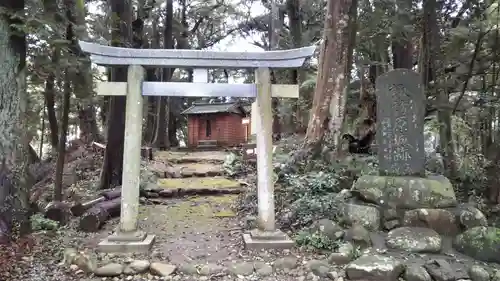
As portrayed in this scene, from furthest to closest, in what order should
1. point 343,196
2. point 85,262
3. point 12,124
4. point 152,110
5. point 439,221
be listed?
point 152,110 → point 343,196 → point 439,221 → point 12,124 → point 85,262

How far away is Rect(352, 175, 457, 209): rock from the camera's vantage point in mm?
5809

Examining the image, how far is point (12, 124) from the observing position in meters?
5.38

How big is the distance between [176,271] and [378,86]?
438 cm

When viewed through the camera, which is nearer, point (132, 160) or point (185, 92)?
point (132, 160)

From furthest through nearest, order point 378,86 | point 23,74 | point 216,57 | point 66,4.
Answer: point 66,4 → point 378,86 → point 216,57 → point 23,74

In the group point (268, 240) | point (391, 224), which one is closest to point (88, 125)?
point (268, 240)

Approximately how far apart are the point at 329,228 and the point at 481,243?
6.81 feet

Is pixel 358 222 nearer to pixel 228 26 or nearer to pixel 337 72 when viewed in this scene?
pixel 337 72

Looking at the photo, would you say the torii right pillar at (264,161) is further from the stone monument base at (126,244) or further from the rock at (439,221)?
the rock at (439,221)

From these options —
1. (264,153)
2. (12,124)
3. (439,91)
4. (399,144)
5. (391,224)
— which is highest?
(439,91)

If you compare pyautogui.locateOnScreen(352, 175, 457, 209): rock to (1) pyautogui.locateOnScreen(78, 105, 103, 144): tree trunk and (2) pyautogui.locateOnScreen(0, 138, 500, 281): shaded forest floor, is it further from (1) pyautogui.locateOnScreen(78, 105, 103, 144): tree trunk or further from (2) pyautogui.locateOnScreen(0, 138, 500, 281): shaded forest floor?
(1) pyautogui.locateOnScreen(78, 105, 103, 144): tree trunk

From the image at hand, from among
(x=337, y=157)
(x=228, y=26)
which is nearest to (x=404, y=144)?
(x=337, y=157)

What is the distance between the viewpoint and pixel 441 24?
820 cm

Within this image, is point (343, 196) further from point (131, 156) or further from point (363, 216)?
point (131, 156)
